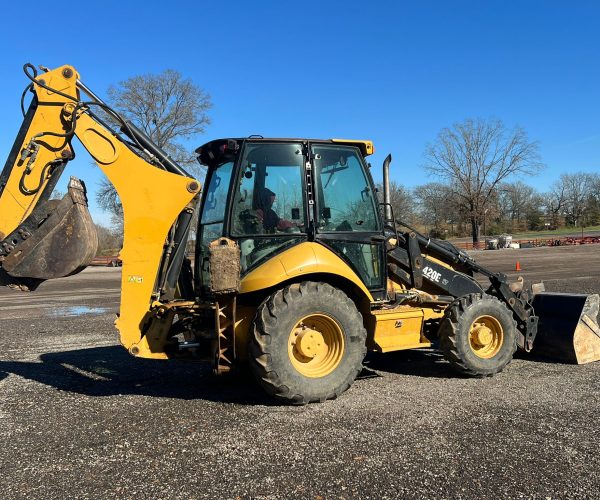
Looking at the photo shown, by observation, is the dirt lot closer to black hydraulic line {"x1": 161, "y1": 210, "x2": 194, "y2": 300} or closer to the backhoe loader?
the backhoe loader

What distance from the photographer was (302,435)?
4.12 metres

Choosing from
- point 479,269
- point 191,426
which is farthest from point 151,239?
point 479,269

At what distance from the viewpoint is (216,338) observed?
4.80m

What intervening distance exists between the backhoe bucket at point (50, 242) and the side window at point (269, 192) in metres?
1.39

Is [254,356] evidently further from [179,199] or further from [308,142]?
[308,142]

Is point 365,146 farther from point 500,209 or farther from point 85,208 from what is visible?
point 500,209

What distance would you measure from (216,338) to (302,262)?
1.06m

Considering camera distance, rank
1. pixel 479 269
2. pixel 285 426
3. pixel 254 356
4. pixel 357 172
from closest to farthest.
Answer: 1. pixel 285 426
2. pixel 254 356
3. pixel 357 172
4. pixel 479 269

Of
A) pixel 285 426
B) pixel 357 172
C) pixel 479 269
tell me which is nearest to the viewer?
pixel 285 426

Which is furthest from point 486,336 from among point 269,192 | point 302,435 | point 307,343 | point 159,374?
point 159,374

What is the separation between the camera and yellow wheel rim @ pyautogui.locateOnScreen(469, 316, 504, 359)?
231 inches

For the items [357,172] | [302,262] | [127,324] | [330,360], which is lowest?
[330,360]

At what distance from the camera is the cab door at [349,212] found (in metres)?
5.27

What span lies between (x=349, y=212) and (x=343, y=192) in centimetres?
22
